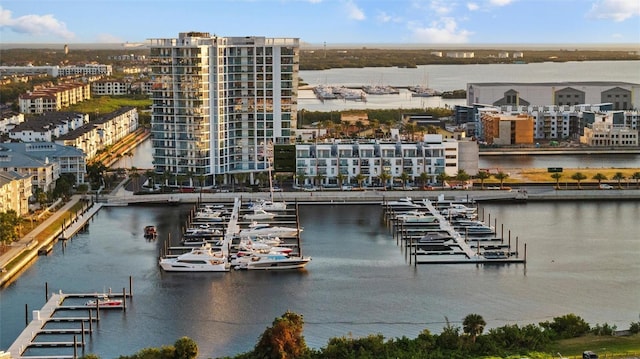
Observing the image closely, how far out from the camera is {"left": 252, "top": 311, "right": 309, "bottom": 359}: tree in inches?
266

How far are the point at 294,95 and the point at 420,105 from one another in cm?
1520

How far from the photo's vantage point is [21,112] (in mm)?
24734

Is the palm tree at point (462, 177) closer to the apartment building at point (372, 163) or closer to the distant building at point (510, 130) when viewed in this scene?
the apartment building at point (372, 163)

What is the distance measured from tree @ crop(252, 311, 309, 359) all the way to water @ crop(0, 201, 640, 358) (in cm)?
67

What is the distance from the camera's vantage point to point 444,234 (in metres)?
11.5

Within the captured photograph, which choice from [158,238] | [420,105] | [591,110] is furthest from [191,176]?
[420,105]

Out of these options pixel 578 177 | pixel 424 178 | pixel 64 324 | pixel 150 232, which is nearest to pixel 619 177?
pixel 578 177

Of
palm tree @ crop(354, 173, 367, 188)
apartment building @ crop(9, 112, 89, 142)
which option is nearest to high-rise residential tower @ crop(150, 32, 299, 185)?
palm tree @ crop(354, 173, 367, 188)

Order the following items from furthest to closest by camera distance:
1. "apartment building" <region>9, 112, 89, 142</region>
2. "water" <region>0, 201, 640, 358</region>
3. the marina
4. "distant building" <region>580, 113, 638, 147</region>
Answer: "distant building" <region>580, 113, 638, 147</region>, "apartment building" <region>9, 112, 89, 142</region>, the marina, "water" <region>0, 201, 640, 358</region>

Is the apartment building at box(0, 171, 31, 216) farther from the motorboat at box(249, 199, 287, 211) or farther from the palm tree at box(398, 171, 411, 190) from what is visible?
the palm tree at box(398, 171, 411, 190)

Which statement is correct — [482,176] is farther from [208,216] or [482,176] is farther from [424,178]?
[208,216]

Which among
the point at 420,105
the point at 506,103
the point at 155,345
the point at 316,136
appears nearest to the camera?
the point at 155,345

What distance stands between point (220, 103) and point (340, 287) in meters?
6.41

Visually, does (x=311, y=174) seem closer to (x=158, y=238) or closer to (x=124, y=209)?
(x=124, y=209)
